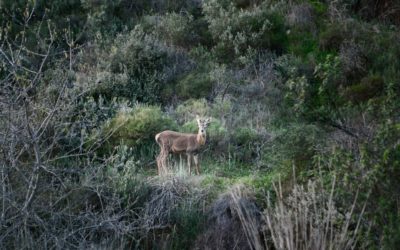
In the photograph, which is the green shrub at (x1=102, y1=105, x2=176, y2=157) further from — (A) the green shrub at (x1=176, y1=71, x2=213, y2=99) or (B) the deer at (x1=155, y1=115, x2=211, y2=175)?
(A) the green shrub at (x1=176, y1=71, x2=213, y2=99)

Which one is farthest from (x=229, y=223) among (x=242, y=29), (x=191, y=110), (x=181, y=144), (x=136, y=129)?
(x=242, y=29)

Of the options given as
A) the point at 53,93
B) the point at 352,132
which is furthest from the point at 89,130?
the point at 352,132

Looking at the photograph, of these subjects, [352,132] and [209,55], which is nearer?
[352,132]

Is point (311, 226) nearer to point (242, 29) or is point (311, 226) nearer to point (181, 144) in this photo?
point (181, 144)

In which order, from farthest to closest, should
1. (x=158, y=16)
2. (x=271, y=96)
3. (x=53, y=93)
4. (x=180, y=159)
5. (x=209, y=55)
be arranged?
1. (x=158, y=16)
2. (x=209, y=55)
3. (x=271, y=96)
4. (x=53, y=93)
5. (x=180, y=159)

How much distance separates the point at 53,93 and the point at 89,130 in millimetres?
1359

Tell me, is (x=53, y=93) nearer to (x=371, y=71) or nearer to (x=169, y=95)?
(x=169, y=95)

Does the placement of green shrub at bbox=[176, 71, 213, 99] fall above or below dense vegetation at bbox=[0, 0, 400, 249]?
below

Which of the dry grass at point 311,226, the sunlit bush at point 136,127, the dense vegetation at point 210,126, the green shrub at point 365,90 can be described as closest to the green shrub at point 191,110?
the dense vegetation at point 210,126

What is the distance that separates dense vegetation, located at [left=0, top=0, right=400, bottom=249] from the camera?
6555mm

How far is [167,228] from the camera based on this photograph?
9164mm

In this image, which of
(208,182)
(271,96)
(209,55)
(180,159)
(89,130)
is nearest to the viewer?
(208,182)

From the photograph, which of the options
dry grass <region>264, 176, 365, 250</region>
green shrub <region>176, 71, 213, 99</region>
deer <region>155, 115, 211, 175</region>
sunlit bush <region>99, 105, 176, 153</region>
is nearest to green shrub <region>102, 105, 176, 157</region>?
sunlit bush <region>99, 105, 176, 153</region>

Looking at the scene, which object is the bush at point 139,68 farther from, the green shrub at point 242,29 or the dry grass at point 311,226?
the dry grass at point 311,226
